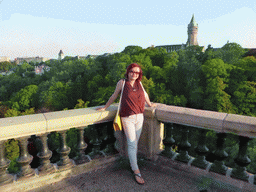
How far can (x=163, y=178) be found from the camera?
3.04 m

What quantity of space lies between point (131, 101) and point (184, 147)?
1138 mm

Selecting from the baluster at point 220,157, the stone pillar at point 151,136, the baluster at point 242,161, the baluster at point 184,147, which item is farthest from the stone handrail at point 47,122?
the baluster at point 242,161

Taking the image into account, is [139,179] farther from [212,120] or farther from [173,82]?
[173,82]

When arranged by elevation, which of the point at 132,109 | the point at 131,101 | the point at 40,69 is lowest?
the point at 40,69

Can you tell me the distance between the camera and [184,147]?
3.22 meters

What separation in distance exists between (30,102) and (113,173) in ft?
132

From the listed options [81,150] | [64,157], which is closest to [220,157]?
[81,150]

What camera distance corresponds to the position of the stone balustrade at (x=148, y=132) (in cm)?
255

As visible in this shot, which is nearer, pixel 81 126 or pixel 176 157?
pixel 81 126

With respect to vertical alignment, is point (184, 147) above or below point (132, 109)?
below

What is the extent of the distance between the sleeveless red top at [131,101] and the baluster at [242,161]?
1.38 meters

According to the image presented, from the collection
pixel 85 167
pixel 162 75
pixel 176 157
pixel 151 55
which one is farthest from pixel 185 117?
pixel 151 55

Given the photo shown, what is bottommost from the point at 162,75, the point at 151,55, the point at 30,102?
the point at 30,102

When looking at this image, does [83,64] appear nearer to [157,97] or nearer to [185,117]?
[157,97]
